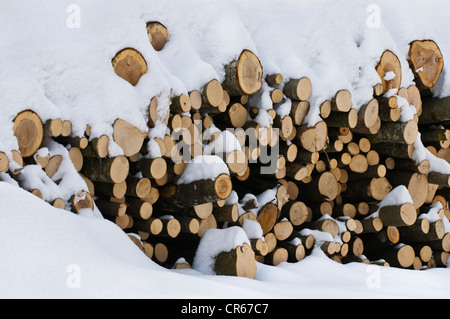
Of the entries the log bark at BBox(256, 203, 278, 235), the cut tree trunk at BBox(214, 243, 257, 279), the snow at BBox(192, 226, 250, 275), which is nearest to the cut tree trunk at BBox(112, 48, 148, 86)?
the snow at BBox(192, 226, 250, 275)

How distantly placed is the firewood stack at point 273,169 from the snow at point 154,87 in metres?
0.07

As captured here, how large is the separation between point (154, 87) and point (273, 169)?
1165 millimetres

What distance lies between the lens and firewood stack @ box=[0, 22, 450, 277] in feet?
11.0

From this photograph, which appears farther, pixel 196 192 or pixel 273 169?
pixel 273 169

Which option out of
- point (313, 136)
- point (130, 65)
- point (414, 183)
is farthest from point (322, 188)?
point (130, 65)

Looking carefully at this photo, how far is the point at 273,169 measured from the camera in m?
4.14

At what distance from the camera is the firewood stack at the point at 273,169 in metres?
3.35

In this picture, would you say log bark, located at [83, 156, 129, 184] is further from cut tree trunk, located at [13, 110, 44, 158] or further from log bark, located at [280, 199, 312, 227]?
log bark, located at [280, 199, 312, 227]

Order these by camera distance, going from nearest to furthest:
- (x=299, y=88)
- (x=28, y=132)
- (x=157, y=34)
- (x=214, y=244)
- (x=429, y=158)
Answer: (x=28, y=132), (x=214, y=244), (x=157, y=34), (x=299, y=88), (x=429, y=158)

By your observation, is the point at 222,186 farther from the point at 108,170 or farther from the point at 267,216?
the point at 267,216

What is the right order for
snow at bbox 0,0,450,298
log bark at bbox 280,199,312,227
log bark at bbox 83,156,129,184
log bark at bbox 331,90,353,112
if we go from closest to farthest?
snow at bbox 0,0,450,298 < log bark at bbox 83,156,129,184 < log bark at bbox 331,90,353,112 < log bark at bbox 280,199,312,227

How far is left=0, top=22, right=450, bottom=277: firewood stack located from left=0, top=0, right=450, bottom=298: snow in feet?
0.22

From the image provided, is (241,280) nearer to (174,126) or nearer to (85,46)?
(174,126)
